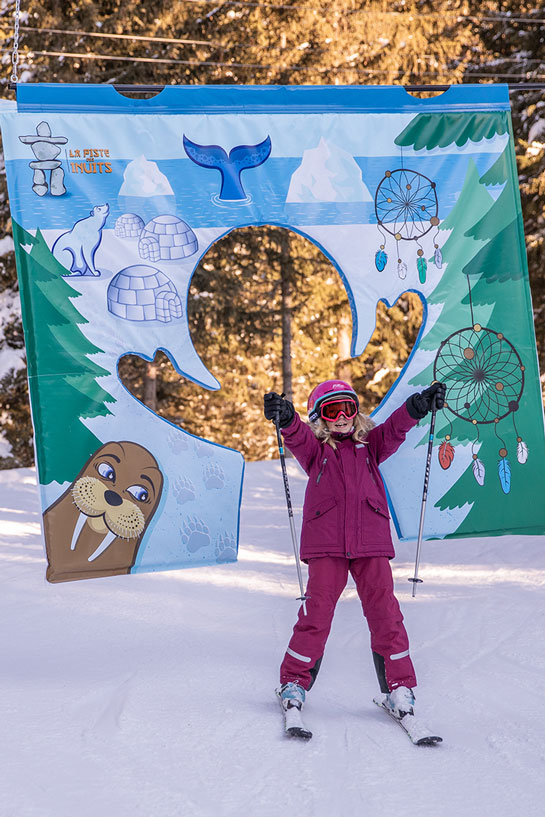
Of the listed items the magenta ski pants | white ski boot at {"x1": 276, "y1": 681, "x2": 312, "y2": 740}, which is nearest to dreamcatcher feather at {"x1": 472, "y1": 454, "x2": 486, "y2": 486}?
the magenta ski pants

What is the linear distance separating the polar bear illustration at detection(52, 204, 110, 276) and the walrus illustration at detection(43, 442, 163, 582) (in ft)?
2.59

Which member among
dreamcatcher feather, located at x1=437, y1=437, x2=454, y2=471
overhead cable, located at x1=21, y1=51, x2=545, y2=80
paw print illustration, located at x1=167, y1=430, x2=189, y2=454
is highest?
overhead cable, located at x1=21, y1=51, x2=545, y2=80

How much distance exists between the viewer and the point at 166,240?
3.85 metres

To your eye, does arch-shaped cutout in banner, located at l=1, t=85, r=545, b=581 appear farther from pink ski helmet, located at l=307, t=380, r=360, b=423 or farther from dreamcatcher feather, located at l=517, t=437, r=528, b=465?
pink ski helmet, located at l=307, t=380, r=360, b=423

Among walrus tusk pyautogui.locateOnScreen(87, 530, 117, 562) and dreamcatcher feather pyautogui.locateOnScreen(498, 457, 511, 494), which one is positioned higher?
dreamcatcher feather pyautogui.locateOnScreen(498, 457, 511, 494)

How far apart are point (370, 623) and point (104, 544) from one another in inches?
49.9

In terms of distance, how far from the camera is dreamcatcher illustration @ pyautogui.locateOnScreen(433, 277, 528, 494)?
4.07 metres

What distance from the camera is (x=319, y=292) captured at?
14109 mm

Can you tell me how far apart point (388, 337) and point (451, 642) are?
10435 mm

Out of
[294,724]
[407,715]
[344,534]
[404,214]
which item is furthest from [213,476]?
[404,214]

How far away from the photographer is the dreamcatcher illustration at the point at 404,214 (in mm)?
4035

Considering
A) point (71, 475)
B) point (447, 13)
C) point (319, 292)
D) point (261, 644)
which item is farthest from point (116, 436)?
point (447, 13)

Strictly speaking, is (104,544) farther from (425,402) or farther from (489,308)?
(489,308)

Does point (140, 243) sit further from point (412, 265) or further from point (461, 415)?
point (461, 415)
